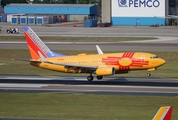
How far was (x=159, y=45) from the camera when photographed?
98875mm

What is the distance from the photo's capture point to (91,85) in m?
53.4

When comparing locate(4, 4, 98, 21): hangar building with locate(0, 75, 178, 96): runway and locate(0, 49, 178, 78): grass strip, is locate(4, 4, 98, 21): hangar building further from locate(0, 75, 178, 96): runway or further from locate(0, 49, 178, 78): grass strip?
locate(0, 75, 178, 96): runway

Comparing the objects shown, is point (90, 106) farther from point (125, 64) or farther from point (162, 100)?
point (125, 64)

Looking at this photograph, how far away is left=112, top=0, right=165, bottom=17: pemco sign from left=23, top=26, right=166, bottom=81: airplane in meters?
102

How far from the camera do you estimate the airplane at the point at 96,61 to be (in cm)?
5288

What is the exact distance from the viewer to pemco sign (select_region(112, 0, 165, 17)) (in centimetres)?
15412

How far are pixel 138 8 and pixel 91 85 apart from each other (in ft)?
348

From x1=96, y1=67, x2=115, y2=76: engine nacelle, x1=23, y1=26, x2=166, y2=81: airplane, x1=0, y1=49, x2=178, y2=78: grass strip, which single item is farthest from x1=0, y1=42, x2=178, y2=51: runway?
x1=96, y1=67, x2=115, y2=76: engine nacelle

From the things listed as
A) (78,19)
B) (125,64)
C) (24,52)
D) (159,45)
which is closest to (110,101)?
(125,64)

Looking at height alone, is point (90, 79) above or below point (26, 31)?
below

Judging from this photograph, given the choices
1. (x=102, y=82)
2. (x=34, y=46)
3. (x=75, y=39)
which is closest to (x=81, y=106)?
(x=102, y=82)

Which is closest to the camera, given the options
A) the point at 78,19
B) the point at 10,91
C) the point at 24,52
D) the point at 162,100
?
the point at 162,100

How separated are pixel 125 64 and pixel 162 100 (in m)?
10.0

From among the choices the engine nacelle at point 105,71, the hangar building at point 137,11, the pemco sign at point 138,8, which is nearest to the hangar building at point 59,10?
the hangar building at point 137,11
